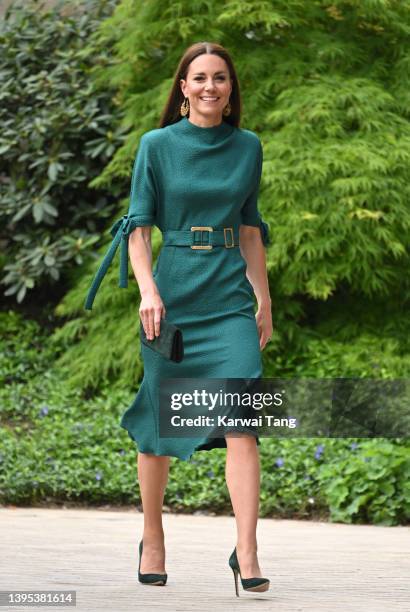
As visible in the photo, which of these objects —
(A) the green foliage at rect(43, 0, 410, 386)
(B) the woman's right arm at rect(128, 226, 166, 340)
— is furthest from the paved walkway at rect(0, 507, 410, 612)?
(A) the green foliage at rect(43, 0, 410, 386)

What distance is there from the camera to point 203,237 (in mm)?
4391

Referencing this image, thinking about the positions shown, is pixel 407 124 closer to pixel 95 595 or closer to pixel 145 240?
pixel 145 240

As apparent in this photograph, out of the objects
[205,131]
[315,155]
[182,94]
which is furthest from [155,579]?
[315,155]

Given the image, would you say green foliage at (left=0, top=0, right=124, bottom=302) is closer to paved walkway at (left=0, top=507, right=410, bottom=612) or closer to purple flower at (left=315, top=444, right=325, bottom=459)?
purple flower at (left=315, top=444, right=325, bottom=459)

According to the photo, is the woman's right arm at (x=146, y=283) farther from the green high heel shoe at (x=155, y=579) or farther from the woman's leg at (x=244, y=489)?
the green high heel shoe at (x=155, y=579)

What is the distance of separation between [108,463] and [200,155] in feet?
13.2

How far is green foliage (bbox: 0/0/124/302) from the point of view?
10844mm

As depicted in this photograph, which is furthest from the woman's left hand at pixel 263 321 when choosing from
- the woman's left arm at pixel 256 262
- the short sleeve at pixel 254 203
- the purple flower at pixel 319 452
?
the purple flower at pixel 319 452

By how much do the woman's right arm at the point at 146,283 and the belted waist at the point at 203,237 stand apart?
98 mm

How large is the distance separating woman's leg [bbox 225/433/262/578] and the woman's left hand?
50 cm

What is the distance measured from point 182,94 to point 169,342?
899 millimetres

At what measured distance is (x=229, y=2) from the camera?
9695mm

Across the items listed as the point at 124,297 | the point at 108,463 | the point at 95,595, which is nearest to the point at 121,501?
the point at 108,463

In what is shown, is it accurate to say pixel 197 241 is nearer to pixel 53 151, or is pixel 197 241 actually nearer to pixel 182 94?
pixel 182 94
